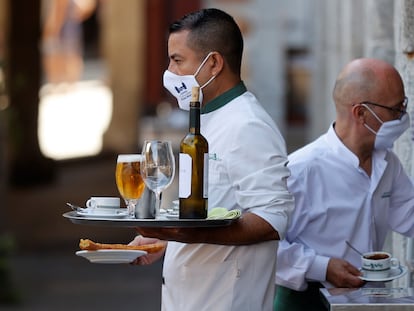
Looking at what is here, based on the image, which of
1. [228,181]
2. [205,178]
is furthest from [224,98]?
[205,178]

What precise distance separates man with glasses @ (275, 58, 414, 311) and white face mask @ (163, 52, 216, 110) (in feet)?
2.22

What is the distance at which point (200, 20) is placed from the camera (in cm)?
420

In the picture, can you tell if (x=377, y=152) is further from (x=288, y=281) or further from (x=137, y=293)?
(x=137, y=293)

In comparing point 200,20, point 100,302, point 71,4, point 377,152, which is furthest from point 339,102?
point 71,4

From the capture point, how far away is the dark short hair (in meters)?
4.19

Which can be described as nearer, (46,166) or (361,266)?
(361,266)

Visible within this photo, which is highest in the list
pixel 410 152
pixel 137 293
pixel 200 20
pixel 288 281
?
pixel 200 20

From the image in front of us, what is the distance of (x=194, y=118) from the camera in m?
3.98

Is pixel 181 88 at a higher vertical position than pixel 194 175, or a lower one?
higher

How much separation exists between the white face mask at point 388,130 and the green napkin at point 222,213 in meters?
0.95

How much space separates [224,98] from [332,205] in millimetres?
767

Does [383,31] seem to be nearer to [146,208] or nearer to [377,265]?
[377,265]

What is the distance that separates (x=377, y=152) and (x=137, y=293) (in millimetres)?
7122

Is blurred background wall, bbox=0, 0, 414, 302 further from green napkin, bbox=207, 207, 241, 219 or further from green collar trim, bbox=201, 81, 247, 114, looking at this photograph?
green napkin, bbox=207, 207, 241, 219
